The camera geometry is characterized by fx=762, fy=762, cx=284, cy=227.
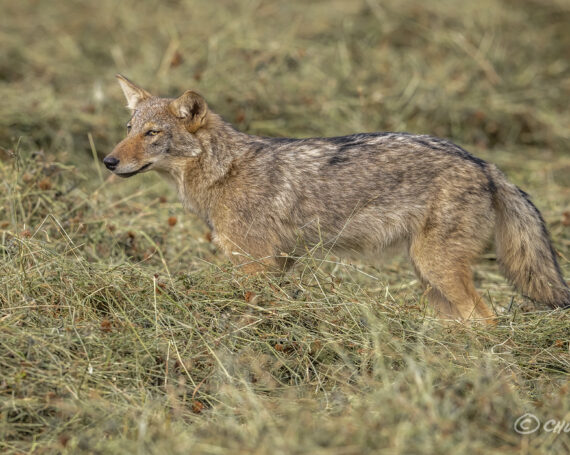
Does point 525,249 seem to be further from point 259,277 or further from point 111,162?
point 111,162

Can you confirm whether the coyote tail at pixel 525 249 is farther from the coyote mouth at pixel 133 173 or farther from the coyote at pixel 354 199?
the coyote mouth at pixel 133 173

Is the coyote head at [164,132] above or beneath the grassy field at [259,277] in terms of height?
above

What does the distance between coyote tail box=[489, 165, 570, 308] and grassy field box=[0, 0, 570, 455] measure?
0.17 m

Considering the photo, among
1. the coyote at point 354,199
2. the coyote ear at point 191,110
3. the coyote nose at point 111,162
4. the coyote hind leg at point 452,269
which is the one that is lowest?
the coyote hind leg at point 452,269

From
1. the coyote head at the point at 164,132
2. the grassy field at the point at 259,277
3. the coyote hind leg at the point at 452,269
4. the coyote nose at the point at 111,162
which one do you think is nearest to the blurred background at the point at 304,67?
the grassy field at the point at 259,277

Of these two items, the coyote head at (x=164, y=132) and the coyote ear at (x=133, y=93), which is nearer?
the coyote head at (x=164, y=132)

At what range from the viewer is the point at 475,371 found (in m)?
4.63

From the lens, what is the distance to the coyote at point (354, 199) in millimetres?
6039

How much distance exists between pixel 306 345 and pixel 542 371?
1.64m

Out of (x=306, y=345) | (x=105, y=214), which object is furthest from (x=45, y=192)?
(x=306, y=345)

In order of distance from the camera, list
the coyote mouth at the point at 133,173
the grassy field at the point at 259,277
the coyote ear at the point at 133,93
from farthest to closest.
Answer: the coyote ear at the point at 133,93 < the coyote mouth at the point at 133,173 < the grassy field at the point at 259,277

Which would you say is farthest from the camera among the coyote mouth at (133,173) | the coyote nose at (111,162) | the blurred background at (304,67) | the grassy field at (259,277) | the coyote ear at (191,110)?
the blurred background at (304,67)

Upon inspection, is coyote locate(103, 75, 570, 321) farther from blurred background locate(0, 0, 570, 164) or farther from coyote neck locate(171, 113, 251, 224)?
blurred background locate(0, 0, 570, 164)

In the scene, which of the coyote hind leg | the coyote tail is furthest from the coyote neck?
the coyote tail
